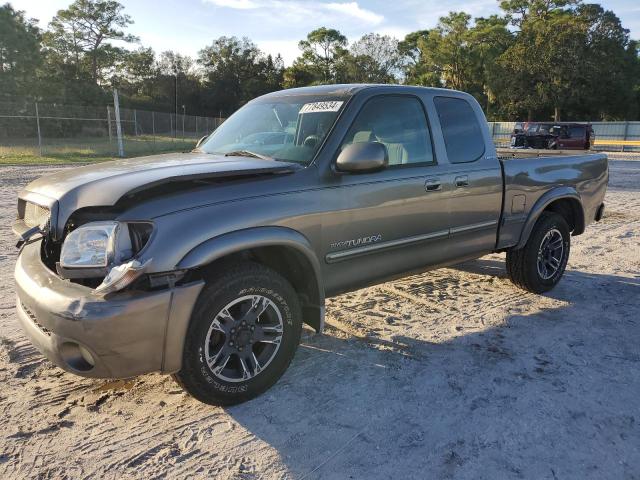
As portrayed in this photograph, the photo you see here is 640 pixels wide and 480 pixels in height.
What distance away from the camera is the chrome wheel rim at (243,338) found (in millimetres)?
2920

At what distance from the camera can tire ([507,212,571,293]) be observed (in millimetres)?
5078

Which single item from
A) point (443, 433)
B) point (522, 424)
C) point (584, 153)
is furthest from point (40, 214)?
point (584, 153)

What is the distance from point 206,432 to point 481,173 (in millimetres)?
3066

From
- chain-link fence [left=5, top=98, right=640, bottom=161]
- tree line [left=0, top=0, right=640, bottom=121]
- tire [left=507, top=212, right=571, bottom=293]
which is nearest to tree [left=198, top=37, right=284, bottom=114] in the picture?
tree line [left=0, top=0, right=640, bottom=121]

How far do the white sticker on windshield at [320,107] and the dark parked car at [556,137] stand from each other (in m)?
23.9

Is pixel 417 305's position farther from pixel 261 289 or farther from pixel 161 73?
pixel 161 73

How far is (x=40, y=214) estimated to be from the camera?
3131 mm

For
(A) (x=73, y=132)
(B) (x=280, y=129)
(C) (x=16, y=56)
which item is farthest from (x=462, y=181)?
(C) (x=16, y=56)

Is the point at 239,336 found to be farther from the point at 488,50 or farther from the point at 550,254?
the point at 488,50

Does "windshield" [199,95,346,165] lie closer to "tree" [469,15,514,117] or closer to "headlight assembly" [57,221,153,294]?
"headlight assembly" [57,221,153,294]

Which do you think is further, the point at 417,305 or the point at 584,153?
the point at 584,153

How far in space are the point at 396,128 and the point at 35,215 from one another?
261 centimetres

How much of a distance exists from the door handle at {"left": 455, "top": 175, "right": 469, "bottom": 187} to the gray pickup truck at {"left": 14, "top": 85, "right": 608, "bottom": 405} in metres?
0.02

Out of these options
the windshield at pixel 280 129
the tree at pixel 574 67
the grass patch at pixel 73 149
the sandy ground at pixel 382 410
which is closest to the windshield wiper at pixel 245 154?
the windshield at pixel 280 129
